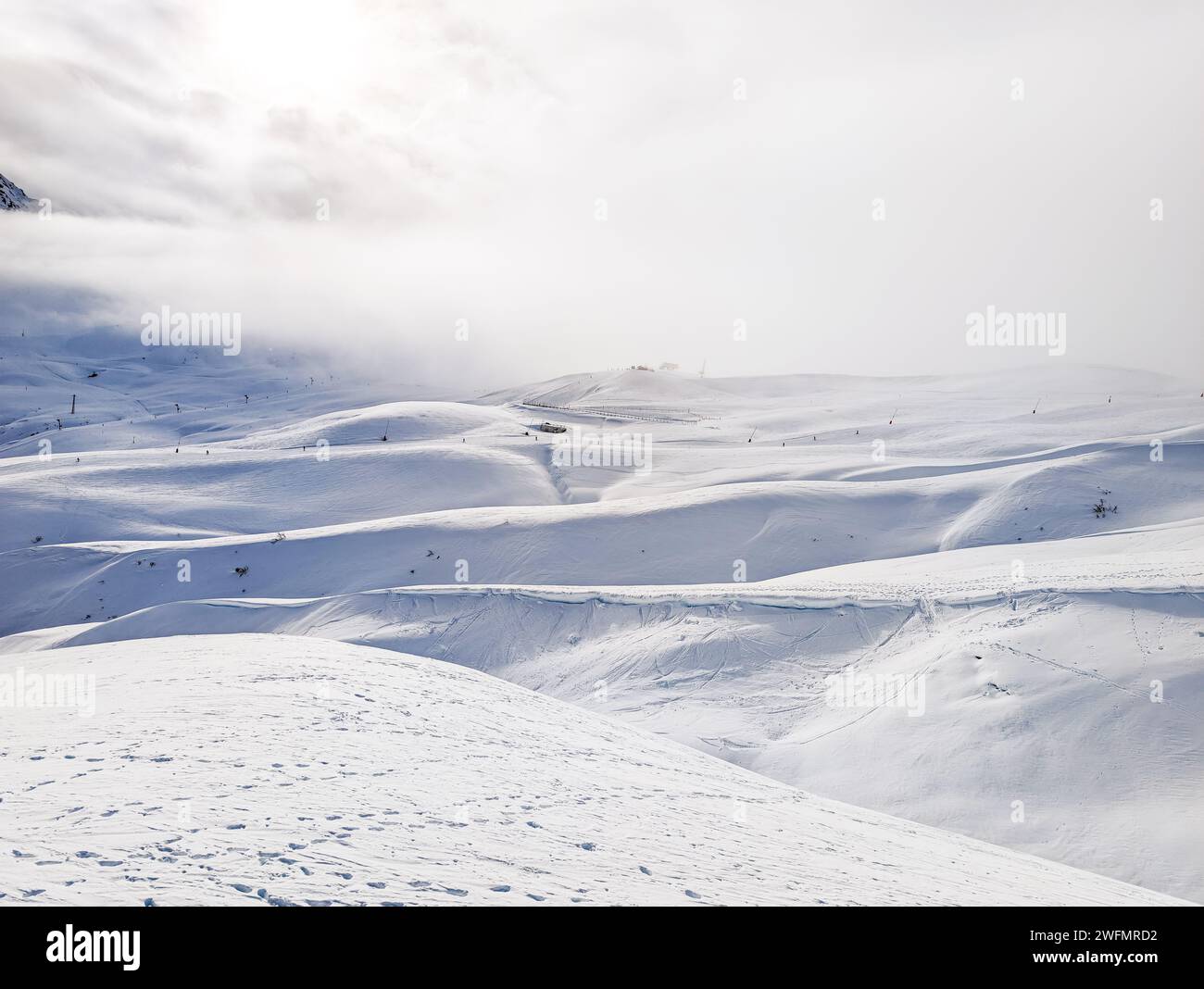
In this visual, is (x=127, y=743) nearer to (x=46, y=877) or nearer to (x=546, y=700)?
(x=46, y=877)

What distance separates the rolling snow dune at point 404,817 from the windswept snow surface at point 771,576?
2.98 ft

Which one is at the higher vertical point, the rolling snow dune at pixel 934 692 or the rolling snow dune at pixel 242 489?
the rolling snow dune at pixel 242 489

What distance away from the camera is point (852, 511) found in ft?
74.1

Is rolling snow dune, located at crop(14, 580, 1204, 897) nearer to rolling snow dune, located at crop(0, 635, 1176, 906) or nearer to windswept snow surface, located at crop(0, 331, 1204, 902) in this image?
windswept snow surface, located at crop(0, 331, 1204, 902)

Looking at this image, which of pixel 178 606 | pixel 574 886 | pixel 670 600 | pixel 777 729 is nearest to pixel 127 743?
pixel 574 886

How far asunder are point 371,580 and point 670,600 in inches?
350

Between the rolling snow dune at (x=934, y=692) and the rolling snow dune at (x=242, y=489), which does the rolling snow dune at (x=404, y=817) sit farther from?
the rolling snow dune at (x=242, y=489)

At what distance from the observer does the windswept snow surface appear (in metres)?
9.65

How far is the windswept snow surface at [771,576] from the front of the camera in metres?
9.65

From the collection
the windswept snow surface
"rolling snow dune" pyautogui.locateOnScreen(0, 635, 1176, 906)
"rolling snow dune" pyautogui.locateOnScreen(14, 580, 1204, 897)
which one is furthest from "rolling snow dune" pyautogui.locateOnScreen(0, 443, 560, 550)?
"rolling snow dune" pyautogui.locateOnScreen(0, 635, 1176, 906)

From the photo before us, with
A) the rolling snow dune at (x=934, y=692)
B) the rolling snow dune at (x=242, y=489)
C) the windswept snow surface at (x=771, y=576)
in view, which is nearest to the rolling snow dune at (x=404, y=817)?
the windswept snow surface at (x=771, y=576)

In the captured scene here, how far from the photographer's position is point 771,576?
19.7m

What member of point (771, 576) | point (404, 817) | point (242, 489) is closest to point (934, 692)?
point (404, 817)

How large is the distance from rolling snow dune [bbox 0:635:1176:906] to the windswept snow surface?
908 millimetres
